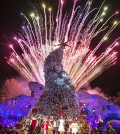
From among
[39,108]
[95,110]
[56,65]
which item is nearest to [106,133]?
[39,108]

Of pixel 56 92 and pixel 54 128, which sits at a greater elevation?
pixel 56 92

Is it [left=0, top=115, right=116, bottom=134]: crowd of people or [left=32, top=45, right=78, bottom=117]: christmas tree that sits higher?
[left=32, top=45, right=78, bottom=117]: christmas tree

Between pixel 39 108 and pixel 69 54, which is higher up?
pixel 69 54

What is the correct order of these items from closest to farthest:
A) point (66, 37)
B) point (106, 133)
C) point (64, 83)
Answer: point (106, 133) → point (64, 83) → point (66, 37)

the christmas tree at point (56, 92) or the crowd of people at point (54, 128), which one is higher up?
the christmas tree at point (56, 92)

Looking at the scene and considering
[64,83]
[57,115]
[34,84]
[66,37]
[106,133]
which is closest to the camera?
[106,133]

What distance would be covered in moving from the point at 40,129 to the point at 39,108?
116 inches

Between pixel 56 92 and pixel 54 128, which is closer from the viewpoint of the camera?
pixel 54 128

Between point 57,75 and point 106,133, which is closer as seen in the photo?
point 106,133

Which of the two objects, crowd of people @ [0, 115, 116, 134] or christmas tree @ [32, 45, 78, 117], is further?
christmas tree @ [32, 45, 78, 117]

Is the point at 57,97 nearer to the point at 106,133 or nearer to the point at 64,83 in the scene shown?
the point at 64,83

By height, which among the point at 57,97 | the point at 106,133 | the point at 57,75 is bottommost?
the point at 106,133

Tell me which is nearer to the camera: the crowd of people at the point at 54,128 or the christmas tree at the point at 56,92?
the crowd of people at the point at 54,128

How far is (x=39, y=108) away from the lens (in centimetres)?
2266
